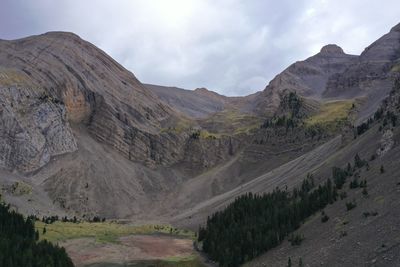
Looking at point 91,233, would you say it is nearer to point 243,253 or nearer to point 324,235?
point 243,253

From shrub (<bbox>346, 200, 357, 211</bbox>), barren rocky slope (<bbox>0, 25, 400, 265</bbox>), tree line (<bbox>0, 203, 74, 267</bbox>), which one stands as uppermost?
barren rocky slope (<bbox>0, 25, 400, 265</bbox>)

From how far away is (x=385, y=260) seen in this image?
36.1 metres

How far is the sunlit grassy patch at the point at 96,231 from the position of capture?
8950 cm

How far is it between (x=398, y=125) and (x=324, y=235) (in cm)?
2740

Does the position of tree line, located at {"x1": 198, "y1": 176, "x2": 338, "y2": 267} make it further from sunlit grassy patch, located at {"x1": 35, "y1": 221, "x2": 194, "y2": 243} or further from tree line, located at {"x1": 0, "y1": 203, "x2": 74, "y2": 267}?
sunlit grassy patch, located at {"x1": 35, "y1": 221, "x2": 194, "y2": 243}

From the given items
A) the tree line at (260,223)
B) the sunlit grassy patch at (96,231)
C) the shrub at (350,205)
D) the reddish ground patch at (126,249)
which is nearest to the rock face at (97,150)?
the sunlit grassy patch at (96,231)

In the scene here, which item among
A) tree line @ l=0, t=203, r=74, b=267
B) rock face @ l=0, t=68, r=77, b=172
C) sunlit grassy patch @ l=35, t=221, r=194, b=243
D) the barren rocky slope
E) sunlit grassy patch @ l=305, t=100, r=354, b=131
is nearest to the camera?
tree line @ l=0, t=203, r=74, b=267

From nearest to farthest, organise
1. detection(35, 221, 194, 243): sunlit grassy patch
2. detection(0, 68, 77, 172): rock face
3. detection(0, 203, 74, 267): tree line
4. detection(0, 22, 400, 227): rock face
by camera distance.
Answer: detection(0, 203, 74, 267): tree line < detection(35, 221, 194, 243): sunlit grassy patch < detection(0, 68, 77, 172): rock face < detection(0, 22, 400, 227): rock face

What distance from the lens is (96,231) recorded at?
331 feet

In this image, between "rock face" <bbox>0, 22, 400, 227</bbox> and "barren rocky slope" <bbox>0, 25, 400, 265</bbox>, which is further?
"rock face" <bbox>0, 22, 400, 227</bbox>

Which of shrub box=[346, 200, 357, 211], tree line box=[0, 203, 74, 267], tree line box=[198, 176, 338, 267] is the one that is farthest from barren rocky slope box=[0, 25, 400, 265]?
tree line box=[0, 203, 74, 267]

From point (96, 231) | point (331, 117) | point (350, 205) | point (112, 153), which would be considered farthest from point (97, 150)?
point (350, 205)

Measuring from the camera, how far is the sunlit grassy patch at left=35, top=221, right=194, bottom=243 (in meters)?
89.5

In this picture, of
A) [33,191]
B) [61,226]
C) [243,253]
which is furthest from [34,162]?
[243,253]
